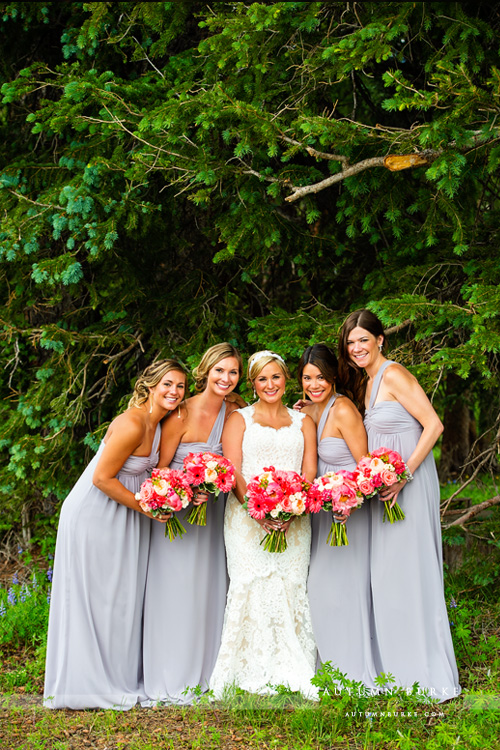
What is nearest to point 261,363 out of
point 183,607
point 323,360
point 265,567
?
point 323,360

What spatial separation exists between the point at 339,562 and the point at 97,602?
1755 millimetres

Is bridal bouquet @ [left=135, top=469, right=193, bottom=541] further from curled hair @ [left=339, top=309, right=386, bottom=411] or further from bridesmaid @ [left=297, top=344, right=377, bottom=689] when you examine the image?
curled hair @ [left=339, top=309, right=386, bottom=411]

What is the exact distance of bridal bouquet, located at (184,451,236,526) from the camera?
494 centimetres

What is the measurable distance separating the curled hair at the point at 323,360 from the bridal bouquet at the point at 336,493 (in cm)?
73

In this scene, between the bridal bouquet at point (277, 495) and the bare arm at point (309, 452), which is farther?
the bare arm at point (309, 452)

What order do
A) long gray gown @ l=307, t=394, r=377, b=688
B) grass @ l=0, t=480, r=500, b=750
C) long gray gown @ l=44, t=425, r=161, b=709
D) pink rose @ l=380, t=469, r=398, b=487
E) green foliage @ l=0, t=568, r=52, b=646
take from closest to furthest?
grass @ l=0, t=480, r=500, b=750, pink rose @ l=380, t=469, r=398, b=487, long gray gown @ l=44, t=425, r=161, b=709, long gray gown @ l=307, t=394, r=377, b=688, green foliage @ l=0, t=568, r=52, b=646

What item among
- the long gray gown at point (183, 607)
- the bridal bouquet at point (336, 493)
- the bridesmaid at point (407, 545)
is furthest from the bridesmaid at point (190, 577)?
the bridesmaid at point (407, 545)

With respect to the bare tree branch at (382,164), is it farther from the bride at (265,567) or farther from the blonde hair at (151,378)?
the blonde hair at (151,378)

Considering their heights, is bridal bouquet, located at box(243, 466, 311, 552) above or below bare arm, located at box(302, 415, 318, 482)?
below

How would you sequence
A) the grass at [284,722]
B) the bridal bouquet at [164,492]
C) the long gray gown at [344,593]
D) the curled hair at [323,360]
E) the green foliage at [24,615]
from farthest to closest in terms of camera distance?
1. the green foliage at [24,615]
2. the curled hair at [323,360]
3. the long gray gown at [344,593]
4. the bridal bouquet at [164,492]
5. the grass at [284,722]

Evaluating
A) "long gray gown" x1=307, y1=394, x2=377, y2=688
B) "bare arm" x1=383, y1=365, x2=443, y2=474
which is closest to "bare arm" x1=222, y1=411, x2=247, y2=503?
"long gray gown" x1=307, y1=394, x2=377, y2=688

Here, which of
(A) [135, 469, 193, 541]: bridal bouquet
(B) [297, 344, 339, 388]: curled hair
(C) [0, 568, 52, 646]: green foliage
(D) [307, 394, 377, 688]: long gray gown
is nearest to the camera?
(A) [135, 469, 193, 541]: bridal bouquet

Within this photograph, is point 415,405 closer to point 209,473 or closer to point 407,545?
point 407,545

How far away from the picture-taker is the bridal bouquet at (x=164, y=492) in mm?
4879
